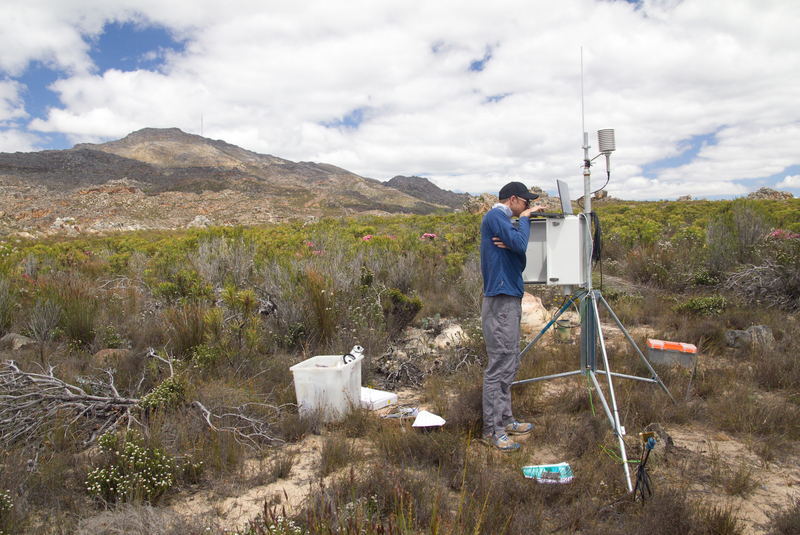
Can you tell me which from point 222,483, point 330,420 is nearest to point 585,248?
point 330,420

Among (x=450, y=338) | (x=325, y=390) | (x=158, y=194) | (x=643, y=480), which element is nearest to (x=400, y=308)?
(x=450, y=338)

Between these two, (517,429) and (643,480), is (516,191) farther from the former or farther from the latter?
(643,480)

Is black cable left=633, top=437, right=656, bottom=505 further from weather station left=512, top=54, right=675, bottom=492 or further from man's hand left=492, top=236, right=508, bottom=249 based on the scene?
man's hand left=492, top=236, right=508, bottom=249

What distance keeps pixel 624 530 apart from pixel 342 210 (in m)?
62.3

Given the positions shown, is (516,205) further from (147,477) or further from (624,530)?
(147,477)

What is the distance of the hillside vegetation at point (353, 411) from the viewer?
2340mm

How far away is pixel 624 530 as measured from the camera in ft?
7.24

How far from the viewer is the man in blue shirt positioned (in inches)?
125

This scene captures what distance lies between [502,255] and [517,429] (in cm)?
146

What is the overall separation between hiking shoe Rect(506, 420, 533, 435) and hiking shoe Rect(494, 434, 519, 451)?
215mm

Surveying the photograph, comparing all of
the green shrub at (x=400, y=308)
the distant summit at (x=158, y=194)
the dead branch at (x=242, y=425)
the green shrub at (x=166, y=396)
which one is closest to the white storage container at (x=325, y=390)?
the dead branch at (x=242, y=425)

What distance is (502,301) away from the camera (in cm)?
324

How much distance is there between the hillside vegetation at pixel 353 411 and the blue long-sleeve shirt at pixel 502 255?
90 cm

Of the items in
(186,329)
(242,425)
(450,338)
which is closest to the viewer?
(242,425)
